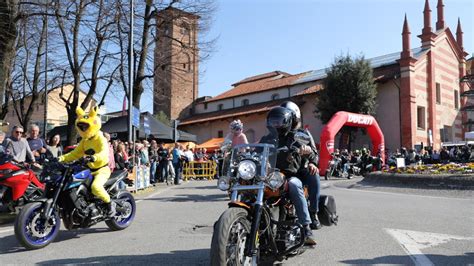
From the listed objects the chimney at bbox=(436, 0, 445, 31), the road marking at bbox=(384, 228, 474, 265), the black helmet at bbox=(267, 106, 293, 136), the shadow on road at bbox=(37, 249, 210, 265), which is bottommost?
the shadow on road at bbox=(37, 249, 210, 265)

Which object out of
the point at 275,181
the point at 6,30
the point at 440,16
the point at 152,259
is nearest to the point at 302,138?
the point at 275,181

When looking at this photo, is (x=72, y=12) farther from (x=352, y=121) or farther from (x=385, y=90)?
(x=385, y=90)

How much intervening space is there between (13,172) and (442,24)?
43.1 meters

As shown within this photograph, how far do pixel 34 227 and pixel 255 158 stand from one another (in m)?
3.40

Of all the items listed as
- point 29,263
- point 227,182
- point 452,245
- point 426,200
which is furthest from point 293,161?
point 426,200

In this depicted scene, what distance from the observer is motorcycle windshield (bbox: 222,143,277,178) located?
442 centimetres

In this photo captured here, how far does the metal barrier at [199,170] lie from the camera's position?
23.4m

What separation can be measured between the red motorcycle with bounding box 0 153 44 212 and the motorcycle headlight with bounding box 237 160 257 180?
5346mm

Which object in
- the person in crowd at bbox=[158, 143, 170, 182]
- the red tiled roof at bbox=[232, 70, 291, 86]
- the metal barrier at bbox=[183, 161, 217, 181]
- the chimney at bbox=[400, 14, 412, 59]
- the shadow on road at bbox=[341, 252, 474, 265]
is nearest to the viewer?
the shadow on road at bbox=[341, 252, 474, 265]

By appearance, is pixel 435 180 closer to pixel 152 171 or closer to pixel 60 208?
pixel 152 171

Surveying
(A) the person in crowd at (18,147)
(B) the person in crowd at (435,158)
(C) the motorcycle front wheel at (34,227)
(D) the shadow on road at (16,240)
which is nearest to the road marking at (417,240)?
(D) the shadow on road at (16,240)

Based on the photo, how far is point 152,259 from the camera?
523 centimetres

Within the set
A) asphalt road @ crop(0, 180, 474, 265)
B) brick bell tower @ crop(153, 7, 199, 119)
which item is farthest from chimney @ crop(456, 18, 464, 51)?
asphalt road @ crop(0, 180, 474, 265)

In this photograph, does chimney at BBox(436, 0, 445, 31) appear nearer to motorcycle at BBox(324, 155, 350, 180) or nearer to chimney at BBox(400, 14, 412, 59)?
chimney at BBox(400, 14, 412, 59)
